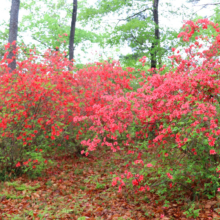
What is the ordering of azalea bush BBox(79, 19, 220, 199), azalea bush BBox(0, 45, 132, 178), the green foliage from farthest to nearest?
the green foliage → azalea bush BBox(0, 45, 132, 178) → azalea bush BBox(79, 19, 220, 199)

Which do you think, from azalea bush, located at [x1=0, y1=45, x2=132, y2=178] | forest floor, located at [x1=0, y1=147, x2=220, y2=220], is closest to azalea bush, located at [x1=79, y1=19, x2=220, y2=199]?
forest floor, located at [x1=0, y1=147, x2=220, y2=220]

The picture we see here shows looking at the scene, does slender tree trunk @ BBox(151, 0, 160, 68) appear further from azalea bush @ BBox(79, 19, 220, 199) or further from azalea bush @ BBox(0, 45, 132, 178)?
azalea bush @ BBox(79, 19, 220, 199)

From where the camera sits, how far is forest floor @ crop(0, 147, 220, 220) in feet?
14.5

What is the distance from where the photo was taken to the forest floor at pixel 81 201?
14.5 feet

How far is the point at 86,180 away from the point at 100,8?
9.86 metres

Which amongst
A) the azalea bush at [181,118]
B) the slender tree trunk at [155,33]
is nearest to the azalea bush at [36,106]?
the azalea bush at [181,118]

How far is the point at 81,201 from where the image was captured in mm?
5141

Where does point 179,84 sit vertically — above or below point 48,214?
above

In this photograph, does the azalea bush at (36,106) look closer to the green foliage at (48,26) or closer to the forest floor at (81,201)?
the forest floor at (81,201)

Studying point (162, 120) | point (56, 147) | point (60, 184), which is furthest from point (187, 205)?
point (56, 147)

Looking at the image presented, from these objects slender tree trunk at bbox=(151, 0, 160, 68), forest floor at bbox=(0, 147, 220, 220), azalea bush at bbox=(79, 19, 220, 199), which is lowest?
forest floor at bbox=(0, 147, 220, 220)

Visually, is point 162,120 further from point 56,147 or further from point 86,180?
point 56,147

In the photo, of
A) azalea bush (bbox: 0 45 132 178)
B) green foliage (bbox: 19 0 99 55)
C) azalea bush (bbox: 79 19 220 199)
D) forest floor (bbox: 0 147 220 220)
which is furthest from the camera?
green foliage (bbox: 19 0 99 55)

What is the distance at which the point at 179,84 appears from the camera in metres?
4.09
